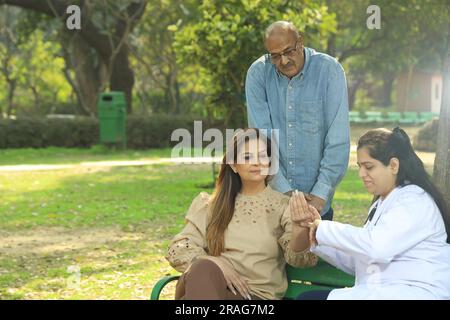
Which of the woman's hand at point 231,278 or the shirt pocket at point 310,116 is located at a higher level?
the shirt pocket at point 310,116

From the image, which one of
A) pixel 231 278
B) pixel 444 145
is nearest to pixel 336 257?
pixel 231 278

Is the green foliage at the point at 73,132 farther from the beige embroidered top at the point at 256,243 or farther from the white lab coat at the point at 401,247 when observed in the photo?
the white lab coat at the point at 401,247

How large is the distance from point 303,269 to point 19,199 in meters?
9.76

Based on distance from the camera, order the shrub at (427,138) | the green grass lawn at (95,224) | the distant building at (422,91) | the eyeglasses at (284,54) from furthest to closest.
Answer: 1. the distant building at (422,91)
2. the shrub at (427,138)
3. the green grass lawn at (95,224)
4. the eyeglasses at (284,54)

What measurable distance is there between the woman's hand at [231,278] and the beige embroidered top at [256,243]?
2.9 inches

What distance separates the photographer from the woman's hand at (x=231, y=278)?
13.3 ft

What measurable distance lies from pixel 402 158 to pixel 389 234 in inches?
14.3

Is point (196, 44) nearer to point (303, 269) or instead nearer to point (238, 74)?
point (238, 74)

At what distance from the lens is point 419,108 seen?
56375mm

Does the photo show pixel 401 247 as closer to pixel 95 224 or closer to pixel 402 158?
pixel 402 158

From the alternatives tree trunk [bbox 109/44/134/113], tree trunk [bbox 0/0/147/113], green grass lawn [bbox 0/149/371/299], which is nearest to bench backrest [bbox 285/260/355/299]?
green grass lawn [bbox 0/149/371/299]

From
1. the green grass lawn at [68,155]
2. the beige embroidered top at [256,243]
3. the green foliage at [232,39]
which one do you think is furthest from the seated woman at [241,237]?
the green grass lawn at [68,155]

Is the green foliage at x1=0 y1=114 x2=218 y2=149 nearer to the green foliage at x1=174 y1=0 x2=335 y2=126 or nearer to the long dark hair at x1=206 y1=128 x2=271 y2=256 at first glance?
the green foliage at x1=174 y1=0 x2=335 y2=126
